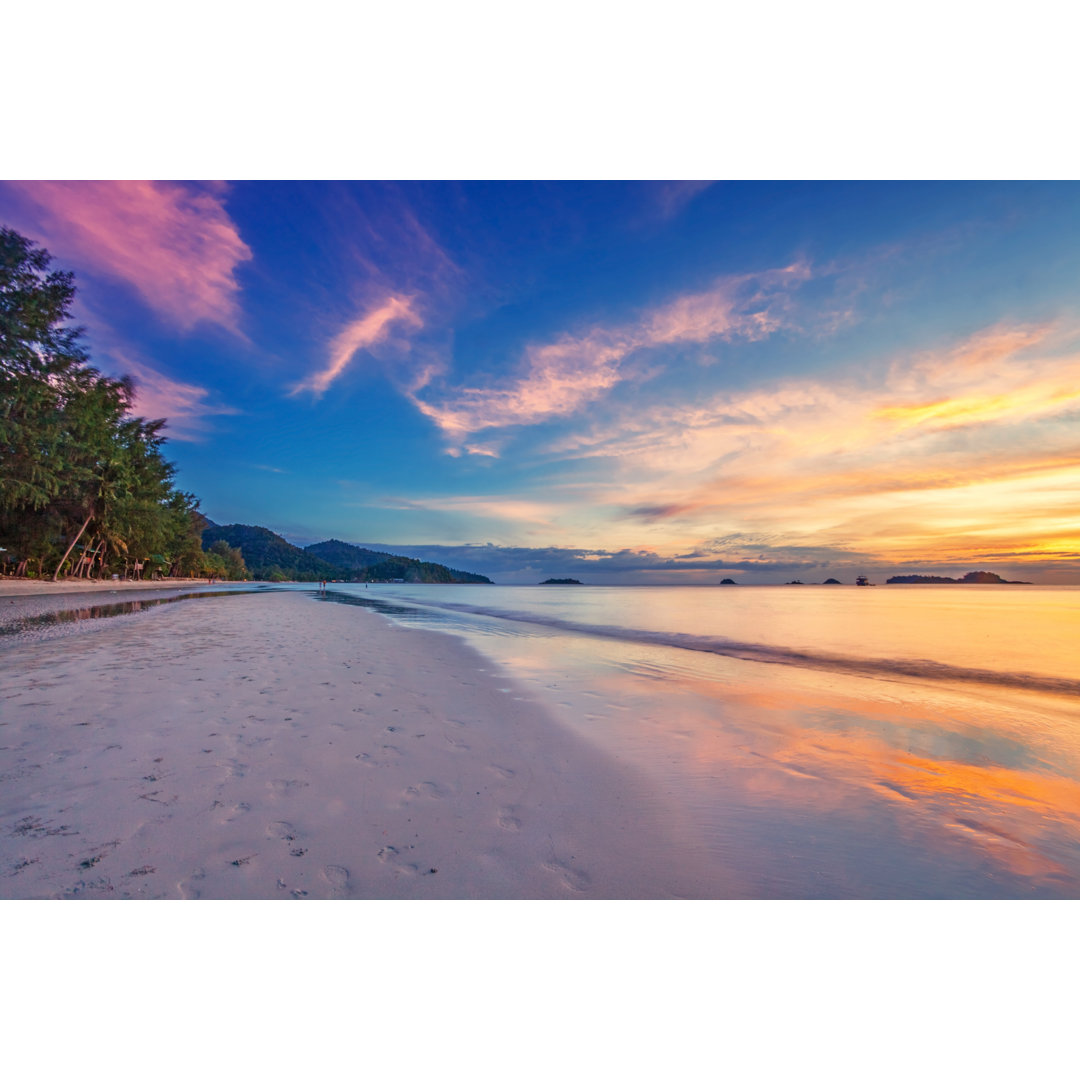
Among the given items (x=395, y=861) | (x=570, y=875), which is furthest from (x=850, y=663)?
(x=395, y=861)

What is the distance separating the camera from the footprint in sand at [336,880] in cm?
257

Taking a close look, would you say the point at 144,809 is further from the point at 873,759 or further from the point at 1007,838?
the point at 873,759

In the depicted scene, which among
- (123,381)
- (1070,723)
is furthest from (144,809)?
(123,381)

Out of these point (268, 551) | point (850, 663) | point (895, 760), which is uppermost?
point (268, 551)

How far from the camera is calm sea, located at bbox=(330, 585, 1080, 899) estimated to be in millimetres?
3189

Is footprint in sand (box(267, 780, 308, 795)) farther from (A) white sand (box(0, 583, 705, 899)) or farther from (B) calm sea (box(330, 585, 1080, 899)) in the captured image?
(B) calm sea (box(330, 585, 1080, 899))

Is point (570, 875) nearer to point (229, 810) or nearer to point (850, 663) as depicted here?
point (229, 810)

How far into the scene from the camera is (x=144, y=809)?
321 cm

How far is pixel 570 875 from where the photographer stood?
2.82 m

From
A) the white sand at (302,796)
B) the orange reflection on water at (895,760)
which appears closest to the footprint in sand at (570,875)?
the white sand at (302,796)

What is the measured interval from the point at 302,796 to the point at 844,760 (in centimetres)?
562

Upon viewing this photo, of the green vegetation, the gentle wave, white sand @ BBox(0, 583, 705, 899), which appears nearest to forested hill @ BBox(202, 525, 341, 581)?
the green vegetation

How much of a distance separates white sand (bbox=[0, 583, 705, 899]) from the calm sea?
56cm

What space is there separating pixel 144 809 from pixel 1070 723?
1215cm
